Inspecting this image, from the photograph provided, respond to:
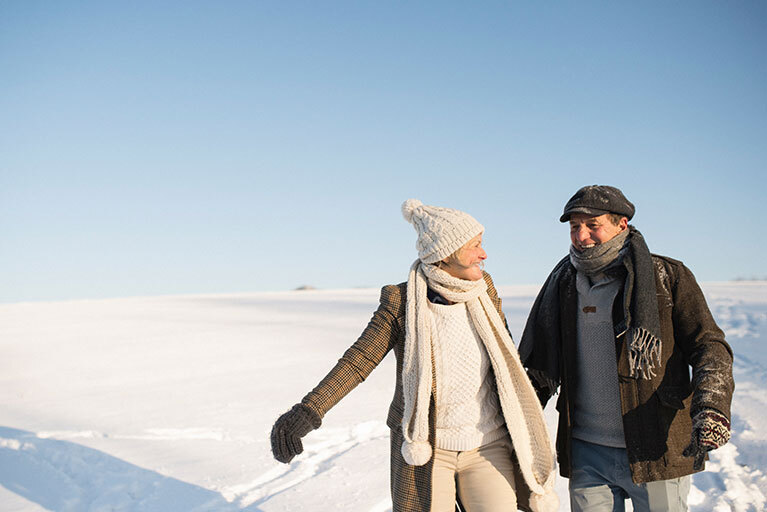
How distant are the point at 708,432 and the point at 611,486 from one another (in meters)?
0.70

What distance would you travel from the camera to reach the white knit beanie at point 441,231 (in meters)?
2.96

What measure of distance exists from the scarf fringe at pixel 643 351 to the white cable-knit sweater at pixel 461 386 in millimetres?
625

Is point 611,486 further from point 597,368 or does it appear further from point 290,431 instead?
point 290,431

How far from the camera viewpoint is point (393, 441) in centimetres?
308

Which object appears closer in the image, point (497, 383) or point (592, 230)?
point (497, 383)

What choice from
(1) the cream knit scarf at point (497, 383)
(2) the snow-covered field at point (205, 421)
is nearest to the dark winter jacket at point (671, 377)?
(1) the cream knit scarf at point (497, 383)

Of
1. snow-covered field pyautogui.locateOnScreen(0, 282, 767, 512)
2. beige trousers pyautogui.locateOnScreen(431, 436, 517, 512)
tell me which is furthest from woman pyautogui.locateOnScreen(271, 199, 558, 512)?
snow-covered field pyautogui.locateOnScreen(0, 282, 767, 512)

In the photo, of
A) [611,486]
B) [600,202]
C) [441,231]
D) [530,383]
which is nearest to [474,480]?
[530,383]

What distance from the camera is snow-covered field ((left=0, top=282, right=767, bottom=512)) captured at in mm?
4945

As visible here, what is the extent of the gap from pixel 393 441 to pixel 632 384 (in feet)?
3.70

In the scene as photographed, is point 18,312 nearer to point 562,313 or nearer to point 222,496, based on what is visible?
point 222,496

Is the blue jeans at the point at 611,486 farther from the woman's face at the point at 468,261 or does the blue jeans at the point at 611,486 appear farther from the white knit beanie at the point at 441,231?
the white knit beanie at the point at 441,231

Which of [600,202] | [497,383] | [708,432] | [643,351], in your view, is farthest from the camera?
[600,202]

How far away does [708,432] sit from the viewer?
8.32 feet
